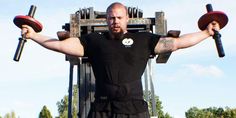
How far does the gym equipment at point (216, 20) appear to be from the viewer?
3.58m

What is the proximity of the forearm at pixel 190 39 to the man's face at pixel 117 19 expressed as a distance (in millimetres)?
519

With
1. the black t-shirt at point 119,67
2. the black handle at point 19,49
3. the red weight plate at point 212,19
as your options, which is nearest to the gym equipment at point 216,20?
the red weight plate at point 212,19

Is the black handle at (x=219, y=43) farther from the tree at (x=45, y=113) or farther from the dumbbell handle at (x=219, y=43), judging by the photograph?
the tree at (x=45, y=113)

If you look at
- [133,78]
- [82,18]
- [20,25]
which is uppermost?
[82,18]

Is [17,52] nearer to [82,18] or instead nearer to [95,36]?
[95,36]

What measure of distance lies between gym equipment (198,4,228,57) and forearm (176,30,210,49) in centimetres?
10

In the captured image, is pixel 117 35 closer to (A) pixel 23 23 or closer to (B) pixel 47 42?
(B) pixel 47 42

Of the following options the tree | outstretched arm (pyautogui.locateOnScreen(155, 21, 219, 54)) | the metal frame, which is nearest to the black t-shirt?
outstretched arm (pyautogui.locateOnScreen(155, 21, 219, 54))

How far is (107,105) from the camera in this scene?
3.32 m

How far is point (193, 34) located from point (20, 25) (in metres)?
1.47

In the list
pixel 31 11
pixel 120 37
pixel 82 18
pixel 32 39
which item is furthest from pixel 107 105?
pixel 82 18

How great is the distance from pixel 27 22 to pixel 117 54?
0.85m

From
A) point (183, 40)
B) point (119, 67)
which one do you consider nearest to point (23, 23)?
point (119, 67)

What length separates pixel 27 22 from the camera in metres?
3.63
